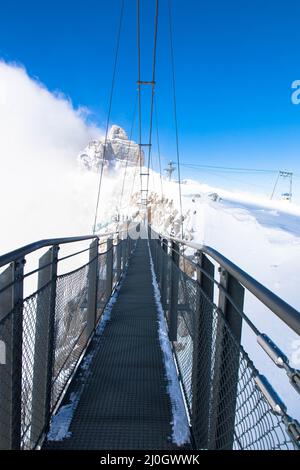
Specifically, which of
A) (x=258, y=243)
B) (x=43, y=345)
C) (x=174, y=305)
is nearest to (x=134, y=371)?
(x=174, y=305)

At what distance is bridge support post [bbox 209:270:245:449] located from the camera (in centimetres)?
138

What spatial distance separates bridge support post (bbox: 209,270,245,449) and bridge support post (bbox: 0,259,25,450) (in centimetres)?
91

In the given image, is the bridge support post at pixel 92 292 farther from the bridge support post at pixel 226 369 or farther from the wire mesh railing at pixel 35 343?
the bridge support post at pixel 226 369

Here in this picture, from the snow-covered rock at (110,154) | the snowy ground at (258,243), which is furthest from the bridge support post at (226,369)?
the snow-covered rock at (110,154)

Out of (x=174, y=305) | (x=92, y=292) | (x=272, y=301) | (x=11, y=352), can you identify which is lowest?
(x=174, y=305)

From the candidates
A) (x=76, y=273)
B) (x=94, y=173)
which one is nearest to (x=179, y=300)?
(x=76, y=273)

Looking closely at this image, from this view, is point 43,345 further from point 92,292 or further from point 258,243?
point 258,243

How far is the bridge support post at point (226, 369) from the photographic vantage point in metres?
1.38

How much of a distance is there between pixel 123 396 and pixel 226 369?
137 cm

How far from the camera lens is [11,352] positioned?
1445 millimetres

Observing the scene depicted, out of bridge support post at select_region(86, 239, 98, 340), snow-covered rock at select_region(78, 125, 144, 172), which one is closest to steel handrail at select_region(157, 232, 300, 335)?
bridge support post at select_region(86, 239, 98, 340)
